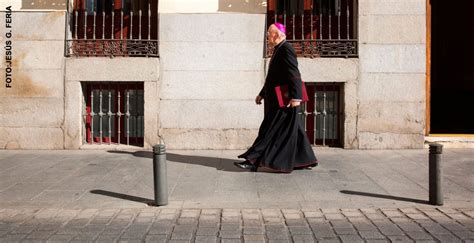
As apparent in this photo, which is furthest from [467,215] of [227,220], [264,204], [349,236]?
[227,220]

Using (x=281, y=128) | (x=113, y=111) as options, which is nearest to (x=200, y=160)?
(x=281, y=128)

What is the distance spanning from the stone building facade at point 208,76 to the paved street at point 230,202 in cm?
136

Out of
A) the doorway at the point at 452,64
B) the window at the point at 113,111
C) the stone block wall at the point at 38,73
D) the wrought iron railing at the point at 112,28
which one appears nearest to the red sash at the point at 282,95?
the wrought iron railing at the point at 112,28

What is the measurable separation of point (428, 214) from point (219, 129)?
5282mm

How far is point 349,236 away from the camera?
Result: 4.03m

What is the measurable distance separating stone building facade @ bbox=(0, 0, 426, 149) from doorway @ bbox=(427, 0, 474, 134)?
4673 mm

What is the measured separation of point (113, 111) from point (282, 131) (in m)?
4.30

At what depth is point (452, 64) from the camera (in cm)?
1502

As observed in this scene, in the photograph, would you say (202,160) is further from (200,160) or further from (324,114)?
(324,114)

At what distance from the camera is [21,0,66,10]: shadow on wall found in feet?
30.6

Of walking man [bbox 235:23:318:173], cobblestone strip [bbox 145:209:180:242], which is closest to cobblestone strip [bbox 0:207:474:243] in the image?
cobblestone strip [bbox 145:209:180:242]

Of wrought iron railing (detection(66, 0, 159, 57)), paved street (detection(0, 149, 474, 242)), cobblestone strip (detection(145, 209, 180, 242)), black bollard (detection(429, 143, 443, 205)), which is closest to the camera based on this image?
cobblestone strip (detection(145, 209, 180, 242))

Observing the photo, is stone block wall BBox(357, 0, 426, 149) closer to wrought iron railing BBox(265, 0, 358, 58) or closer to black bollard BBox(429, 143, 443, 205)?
wrought iron railing BBox(265, 0, 358, 58)

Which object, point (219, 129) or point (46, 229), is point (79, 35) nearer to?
point (219, 129)
